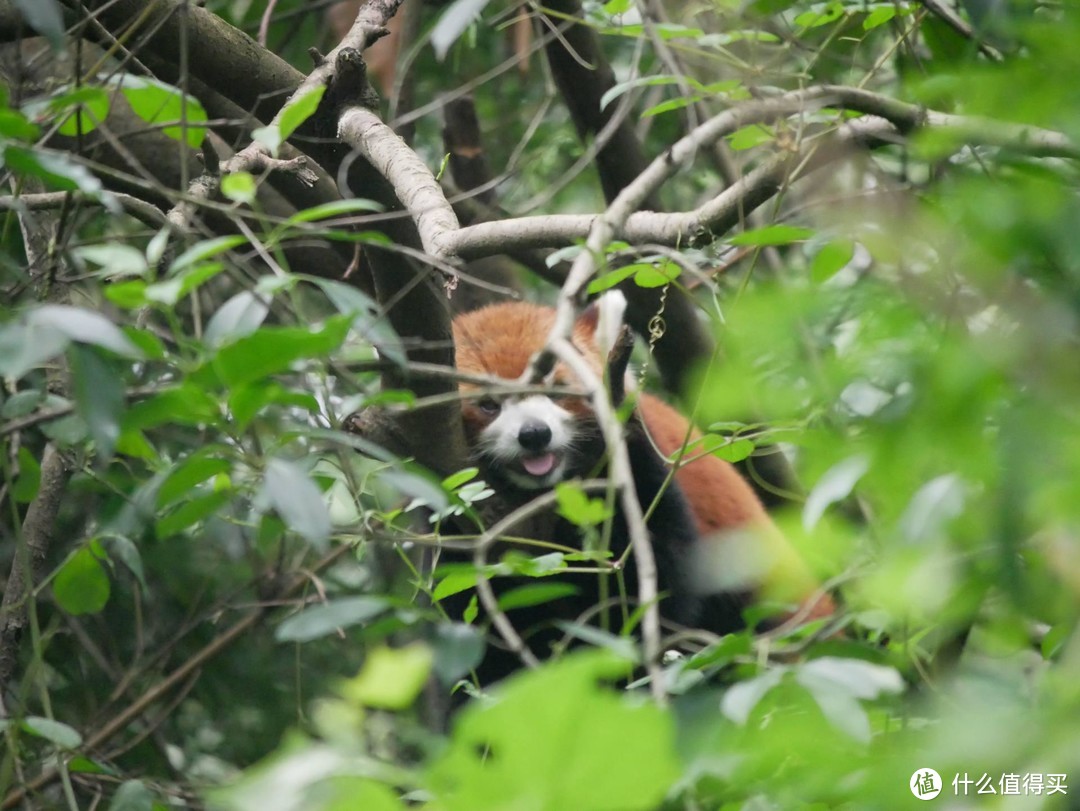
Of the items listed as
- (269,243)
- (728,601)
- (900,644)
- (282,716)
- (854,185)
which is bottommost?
(282,716)

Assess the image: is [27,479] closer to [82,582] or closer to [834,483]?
[82,582]

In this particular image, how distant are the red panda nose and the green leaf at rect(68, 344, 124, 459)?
231cm

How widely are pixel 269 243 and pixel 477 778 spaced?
0.73 meters

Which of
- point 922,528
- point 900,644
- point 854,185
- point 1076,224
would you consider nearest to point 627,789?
point 922,528

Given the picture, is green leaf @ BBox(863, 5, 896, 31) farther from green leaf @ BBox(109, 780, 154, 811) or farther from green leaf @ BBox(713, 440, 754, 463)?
green leaf @ BBox(109, 780, 154, 811)

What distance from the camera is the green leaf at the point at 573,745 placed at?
78 cm

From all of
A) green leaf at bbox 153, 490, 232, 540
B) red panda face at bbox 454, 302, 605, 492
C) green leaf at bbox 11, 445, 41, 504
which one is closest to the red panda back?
red panda face at bbox 454, 302, 605, 492

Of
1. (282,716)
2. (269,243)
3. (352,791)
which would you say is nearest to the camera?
(352,791)

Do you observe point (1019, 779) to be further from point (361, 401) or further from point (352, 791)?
point (361, 401)

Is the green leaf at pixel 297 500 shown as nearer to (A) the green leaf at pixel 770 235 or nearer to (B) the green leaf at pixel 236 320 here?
(B) the green leaf at pixel 236 320

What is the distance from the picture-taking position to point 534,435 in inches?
138

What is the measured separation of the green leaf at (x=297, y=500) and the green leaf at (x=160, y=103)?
617 millimetres

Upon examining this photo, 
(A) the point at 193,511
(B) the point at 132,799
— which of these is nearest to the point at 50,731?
(B) the point at 132,799

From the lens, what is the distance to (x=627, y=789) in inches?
31.4
